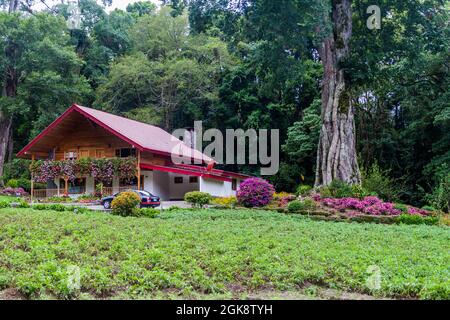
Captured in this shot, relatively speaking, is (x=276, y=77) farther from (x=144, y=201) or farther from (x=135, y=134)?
(x=135, y=134)

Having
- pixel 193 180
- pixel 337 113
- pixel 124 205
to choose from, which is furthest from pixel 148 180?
pixel 337 113

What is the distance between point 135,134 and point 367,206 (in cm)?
1440

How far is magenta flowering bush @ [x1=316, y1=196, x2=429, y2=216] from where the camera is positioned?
13.6 m

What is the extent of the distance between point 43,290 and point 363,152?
2228 cm

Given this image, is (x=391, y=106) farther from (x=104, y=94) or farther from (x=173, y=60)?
(x=104, y=94)

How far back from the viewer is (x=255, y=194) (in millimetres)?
15883

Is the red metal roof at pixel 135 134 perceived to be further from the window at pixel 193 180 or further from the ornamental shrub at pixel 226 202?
the ornamental shrub at pixel 226 202

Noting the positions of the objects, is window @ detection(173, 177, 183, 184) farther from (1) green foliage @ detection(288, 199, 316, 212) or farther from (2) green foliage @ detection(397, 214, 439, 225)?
(2) green foliage @ detection(397, 214, 439, 225)

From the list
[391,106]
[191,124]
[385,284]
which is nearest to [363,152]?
[391,106]

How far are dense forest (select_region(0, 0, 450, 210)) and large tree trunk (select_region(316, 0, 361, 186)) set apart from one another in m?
0.05

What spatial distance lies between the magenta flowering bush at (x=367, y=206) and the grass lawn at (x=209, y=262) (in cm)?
449

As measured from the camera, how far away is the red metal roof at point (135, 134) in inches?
882
